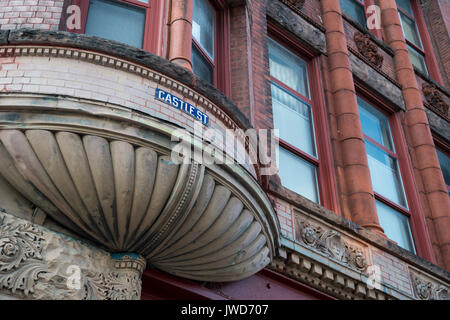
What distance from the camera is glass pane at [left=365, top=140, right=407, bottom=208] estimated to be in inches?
382

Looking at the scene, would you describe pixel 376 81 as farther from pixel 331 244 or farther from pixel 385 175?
pixel 331 244

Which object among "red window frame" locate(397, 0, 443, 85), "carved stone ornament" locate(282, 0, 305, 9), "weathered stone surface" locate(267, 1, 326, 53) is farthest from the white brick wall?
"red window frame" locate(397, 0, 443, 85)

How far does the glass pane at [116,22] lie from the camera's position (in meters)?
6.18

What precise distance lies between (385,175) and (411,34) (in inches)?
240

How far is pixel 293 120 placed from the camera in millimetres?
8992

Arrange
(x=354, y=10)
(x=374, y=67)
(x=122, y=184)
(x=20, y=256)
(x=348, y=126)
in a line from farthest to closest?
(x=354, y=10) < (x=374, y=67) < (x=348, y=126) < (x=122, y=184) < (x=20, y=256)

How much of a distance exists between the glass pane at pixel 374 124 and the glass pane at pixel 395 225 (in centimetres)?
152

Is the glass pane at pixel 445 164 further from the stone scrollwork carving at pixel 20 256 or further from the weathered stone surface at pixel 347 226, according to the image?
the stone scrollwork carving at pixel 20 256

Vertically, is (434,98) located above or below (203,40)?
above

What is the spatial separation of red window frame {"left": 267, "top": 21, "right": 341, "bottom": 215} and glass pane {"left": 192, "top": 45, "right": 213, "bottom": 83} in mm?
1607

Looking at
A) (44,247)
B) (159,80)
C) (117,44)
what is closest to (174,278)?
(44,247)

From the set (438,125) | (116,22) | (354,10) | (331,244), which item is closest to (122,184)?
Answer: (116,22)

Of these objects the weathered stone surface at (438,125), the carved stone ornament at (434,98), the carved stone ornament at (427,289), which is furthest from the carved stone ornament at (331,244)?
the carved stone ornament at (434,98)
